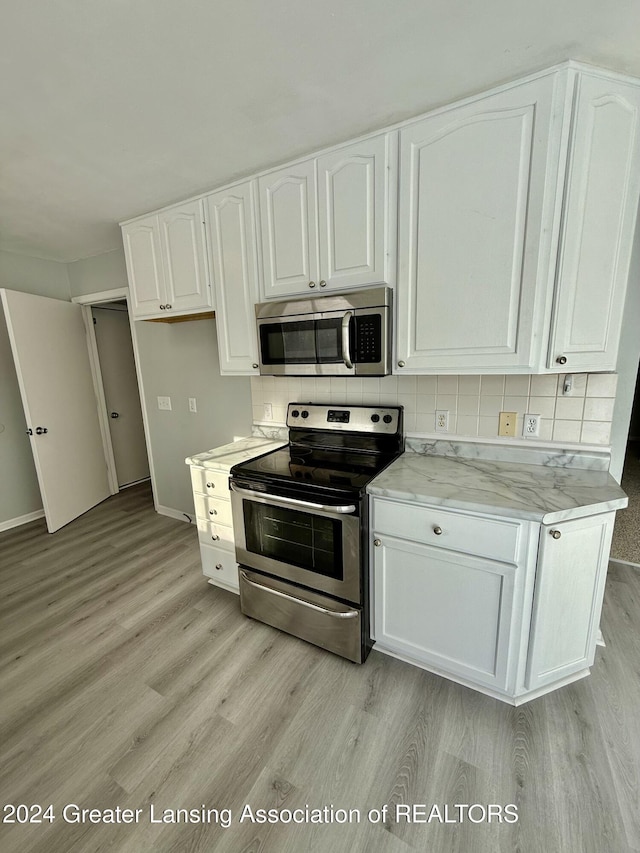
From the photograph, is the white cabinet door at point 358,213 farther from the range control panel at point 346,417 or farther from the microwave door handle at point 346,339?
the range control panel at point 346,417

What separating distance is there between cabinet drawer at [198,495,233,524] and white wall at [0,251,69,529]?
7.61ft

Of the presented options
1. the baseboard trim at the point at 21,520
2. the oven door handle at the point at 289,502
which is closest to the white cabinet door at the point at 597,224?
the oven door handle at the point at 289,502

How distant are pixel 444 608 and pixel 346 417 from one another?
3.56 ft

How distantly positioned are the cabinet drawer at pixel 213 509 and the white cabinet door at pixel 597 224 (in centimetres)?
180

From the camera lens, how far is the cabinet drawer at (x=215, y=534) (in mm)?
2180

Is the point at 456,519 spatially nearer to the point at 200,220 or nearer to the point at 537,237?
the point at 537,237

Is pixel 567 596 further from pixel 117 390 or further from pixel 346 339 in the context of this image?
pixel 117 390

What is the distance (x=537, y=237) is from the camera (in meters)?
1.35

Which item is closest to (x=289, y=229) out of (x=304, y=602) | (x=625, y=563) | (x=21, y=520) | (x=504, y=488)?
(x=504, y=488)

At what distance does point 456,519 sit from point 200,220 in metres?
2.12

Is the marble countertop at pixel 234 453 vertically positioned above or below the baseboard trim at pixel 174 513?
above

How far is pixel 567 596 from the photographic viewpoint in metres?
1.41

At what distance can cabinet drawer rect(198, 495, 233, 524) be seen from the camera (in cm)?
214

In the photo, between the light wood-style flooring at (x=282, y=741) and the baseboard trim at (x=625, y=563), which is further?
the baseboard trim at (x=625, y=563)
